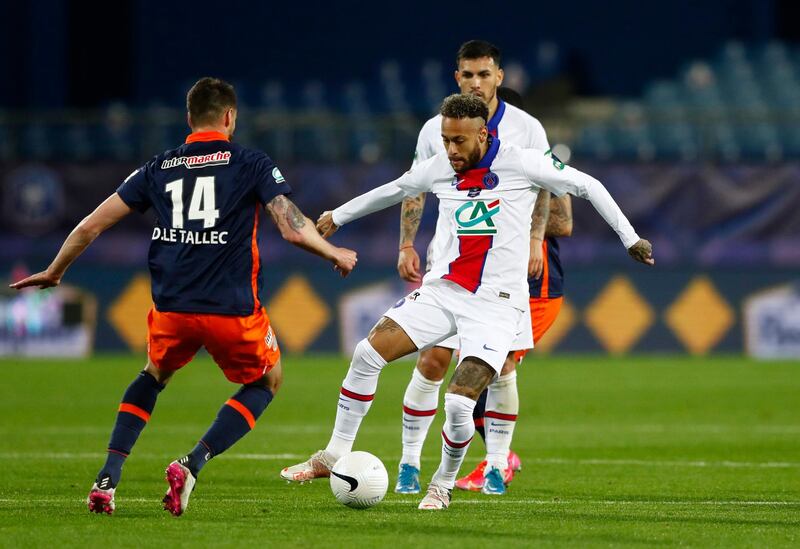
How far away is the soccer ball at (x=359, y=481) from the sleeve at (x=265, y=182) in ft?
4.25

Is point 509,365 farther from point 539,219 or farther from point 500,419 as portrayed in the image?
point 539,219

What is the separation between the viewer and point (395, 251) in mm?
18859

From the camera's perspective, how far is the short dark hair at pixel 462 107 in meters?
6.66

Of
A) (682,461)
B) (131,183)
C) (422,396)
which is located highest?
(131,183)

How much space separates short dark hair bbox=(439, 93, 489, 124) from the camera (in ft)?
21.8

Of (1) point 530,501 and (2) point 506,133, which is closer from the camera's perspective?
(1) point 530,501

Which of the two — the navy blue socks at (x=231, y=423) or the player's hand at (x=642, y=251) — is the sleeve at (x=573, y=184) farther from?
the navy blue socks at (x=231, y=423)

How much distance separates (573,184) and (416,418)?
1460mm

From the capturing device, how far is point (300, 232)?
6230 mm

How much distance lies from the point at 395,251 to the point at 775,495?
38.7 feet

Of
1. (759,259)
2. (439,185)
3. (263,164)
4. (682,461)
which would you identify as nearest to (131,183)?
(263,164)

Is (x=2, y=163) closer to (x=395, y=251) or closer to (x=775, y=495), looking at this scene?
(x=395, y=251)

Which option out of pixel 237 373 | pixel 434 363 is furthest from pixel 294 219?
pixel 434 363

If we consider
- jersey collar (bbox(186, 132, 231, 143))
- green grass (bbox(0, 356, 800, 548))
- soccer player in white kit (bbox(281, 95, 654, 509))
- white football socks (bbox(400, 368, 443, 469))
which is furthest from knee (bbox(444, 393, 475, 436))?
jersey collar (bbox(186, 132, 231, 143))
